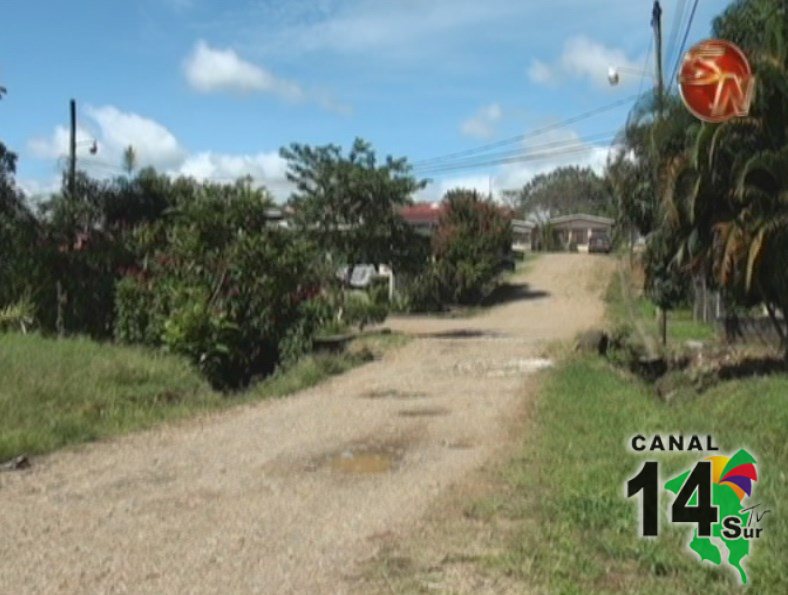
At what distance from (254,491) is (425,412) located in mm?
4446

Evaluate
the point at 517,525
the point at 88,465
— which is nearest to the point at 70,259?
the point at 88,465

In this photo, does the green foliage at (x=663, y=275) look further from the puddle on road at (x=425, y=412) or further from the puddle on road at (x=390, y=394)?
the puddle on road at (x=425, y=412)

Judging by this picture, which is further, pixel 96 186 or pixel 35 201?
pixel 96 186

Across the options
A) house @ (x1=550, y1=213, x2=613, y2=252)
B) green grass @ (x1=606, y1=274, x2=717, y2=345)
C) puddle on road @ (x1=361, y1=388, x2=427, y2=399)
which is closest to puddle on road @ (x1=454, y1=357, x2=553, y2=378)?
puddle on road @ (x1=361, y1=388, x2=427, y2=399)

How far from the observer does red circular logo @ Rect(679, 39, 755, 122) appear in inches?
551

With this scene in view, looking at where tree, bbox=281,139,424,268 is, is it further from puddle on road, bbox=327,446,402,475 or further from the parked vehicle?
the parked vehicle

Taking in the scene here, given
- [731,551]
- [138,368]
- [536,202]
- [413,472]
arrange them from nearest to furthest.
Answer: [731,551]
[413,472]
[138,368]
[536,202]

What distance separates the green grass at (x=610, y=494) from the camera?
538 centimetres

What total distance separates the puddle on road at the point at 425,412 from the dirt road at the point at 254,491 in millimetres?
47

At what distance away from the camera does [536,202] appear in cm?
9744

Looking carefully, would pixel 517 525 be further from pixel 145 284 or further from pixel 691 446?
pixel 145 284

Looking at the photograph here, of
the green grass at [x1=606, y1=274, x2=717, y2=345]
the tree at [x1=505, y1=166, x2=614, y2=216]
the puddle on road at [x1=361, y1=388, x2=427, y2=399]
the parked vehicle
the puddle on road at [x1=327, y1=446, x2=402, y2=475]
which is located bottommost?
the puddle on road at [x1=361, y1=388, x2=427, y2=399]

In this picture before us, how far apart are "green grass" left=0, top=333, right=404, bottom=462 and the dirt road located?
51 centimetres

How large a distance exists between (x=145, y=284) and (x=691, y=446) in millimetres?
11597
